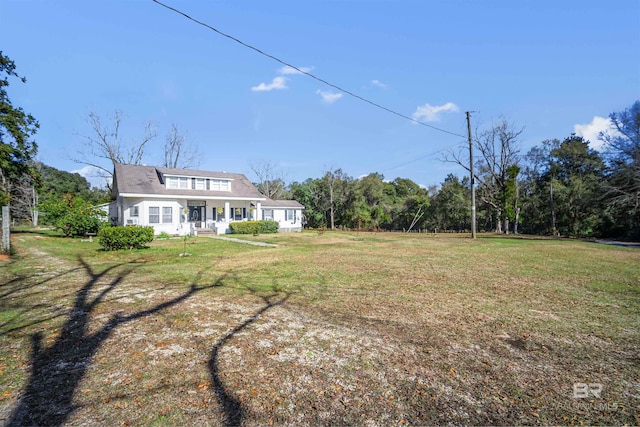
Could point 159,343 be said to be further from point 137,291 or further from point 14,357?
point 137,291

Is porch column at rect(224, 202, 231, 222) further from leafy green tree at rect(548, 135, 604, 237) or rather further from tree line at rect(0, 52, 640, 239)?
leafy green tree at rect(548, 135, 604, 237)

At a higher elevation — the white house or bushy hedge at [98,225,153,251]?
the white house

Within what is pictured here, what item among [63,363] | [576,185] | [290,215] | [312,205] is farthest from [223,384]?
[312,205]

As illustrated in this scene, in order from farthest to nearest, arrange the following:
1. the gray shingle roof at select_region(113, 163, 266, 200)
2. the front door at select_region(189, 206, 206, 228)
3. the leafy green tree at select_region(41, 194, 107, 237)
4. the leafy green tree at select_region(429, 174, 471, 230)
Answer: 1. the leafy green tree at select_region(429, 174, 471, 230)
2. the front door at select_region(189, 206, 206, 228)
3. the gray shingle roof at select_region(113, 163, 266, 200)
4. the leafy green tree at select_region(41, 194, 107, 237)

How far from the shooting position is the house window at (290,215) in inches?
1208

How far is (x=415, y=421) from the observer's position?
2324 mm

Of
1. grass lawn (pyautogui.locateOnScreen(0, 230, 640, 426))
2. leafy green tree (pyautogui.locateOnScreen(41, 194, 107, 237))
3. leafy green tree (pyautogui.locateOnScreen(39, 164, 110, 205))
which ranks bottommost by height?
grass lawn (pyautogui.locateOnScreen(0, 230, 640, 426))

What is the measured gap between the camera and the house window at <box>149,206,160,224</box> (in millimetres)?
21172

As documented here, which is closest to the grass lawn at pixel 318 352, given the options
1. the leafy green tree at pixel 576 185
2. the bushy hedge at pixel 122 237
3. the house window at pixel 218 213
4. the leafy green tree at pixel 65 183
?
the bushy hedge at pixel 122 237

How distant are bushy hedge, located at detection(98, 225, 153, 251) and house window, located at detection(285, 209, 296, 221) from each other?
1734 cm

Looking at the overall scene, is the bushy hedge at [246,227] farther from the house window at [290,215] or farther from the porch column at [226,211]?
the house window at [290,215]

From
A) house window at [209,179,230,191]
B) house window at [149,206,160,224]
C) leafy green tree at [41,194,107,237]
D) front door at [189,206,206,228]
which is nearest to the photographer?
leafy green tree at [41,194,107,237]

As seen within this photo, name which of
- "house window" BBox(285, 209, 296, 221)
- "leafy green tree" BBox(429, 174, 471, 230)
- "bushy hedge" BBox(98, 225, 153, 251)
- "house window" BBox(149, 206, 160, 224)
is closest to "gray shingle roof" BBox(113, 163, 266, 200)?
"house window" BBox(149, 206, 160, 224)

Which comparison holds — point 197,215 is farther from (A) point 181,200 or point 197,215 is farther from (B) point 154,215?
(B) point 154,215
